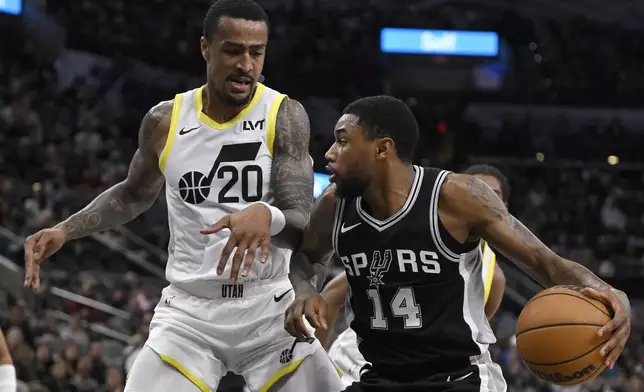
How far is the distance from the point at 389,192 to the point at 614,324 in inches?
39.2

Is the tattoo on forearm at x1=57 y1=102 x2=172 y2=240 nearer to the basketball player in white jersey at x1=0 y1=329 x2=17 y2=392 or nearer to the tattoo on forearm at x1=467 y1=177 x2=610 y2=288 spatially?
the basketball player in white jersey at x1=0 y1=329 x2=17 y2=392

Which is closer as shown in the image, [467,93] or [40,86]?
[40,86]

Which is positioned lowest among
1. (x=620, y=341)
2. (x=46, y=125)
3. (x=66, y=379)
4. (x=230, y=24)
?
(x=66, y=379)

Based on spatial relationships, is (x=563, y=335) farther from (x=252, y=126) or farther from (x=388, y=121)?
(x=252, y=126)

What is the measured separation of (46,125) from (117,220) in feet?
39.2

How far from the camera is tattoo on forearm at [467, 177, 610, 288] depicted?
3.70m

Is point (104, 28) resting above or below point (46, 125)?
above

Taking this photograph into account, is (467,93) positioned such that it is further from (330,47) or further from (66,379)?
(66,379)

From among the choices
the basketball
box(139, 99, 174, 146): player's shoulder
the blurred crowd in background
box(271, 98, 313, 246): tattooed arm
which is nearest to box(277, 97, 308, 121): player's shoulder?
box(271, 98, 313, 246): tattooed arm

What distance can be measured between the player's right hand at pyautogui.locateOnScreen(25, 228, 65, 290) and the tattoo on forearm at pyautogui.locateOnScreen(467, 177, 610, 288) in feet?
5.73

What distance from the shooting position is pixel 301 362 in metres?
4.23

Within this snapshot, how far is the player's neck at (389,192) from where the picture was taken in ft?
13.1

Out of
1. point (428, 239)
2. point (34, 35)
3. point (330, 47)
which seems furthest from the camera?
point (330, 47)

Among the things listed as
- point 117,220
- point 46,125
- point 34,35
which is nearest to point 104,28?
point 34,35
